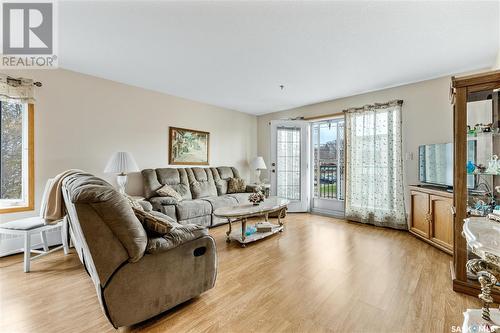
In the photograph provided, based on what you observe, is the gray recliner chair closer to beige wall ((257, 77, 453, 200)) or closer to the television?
the television

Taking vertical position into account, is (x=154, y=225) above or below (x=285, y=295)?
above

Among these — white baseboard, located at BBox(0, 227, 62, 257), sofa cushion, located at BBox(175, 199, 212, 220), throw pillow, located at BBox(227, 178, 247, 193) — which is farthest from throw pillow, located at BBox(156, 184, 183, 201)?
white baseboard, located at BBox(0, 227, 62, 257)

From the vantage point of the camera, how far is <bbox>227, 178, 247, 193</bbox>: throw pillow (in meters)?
4.69

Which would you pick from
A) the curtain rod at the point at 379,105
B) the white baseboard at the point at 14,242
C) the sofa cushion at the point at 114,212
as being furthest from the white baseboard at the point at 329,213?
the white baseboard at the point at 14,242

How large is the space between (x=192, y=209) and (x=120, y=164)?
123 cm

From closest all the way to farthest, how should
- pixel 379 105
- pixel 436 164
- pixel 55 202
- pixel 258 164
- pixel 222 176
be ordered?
pixel 55 202, pixel 436 164, pixel 379 105, pixel 222 176, pixel 258 164

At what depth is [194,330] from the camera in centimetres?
149

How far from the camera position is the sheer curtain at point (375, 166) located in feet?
12.1

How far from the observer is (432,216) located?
2955mm

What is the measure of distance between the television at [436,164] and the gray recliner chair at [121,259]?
3.42 m

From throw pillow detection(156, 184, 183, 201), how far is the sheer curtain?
126 inches

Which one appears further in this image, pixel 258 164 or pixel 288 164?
pixel 258 164

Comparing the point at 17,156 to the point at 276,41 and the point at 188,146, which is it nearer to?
the point at 188,146

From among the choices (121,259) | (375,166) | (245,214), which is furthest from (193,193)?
(375,166)
